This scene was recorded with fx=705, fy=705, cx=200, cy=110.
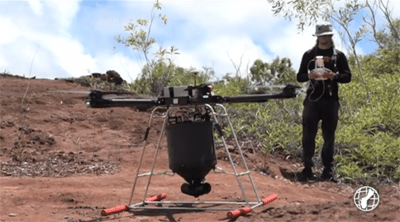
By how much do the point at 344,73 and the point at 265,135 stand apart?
2.20m

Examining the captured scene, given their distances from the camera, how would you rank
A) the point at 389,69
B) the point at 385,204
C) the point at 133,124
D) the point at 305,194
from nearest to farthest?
the point at 385,204, the point at 305,194, the point at 133,124, the point at 389,69

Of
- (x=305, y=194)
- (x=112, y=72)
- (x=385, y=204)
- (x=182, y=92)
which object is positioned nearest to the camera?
(x=385, y=204)

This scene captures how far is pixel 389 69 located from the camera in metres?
12.4

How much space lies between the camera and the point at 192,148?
4.85 metres

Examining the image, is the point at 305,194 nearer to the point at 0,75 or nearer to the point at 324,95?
the point at 324,95

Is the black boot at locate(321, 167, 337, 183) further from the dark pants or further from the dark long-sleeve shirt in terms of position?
the dark long-sleeve shirt

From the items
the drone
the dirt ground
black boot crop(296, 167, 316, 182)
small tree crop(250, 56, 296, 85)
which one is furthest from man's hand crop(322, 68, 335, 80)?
small tree crop(250, 56, 296, 85)

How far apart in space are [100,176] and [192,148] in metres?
2.57

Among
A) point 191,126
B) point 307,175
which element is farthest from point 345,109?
point 191,126

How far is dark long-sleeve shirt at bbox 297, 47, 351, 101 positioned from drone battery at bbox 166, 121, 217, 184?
213 cm

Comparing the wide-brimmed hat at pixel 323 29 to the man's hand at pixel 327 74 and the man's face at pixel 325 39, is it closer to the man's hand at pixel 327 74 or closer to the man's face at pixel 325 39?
the man's face at pixel 325 39

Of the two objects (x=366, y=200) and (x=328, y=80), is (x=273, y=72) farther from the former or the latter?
(x=366, y=200)

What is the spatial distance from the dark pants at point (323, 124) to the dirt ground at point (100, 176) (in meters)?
0.29

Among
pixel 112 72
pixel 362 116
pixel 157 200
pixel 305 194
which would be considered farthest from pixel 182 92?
pixel 112 72
